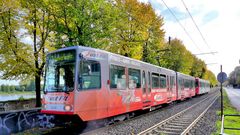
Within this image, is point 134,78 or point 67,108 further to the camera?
point 134,78

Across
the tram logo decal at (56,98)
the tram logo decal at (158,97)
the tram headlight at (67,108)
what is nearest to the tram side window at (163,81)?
the tram logo decal at (158,97)

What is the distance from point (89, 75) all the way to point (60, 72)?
1.15 metres

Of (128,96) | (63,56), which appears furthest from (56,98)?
(128,96)

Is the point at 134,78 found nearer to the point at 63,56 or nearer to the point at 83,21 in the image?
the point at 63,56

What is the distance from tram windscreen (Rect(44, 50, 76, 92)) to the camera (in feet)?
32.0

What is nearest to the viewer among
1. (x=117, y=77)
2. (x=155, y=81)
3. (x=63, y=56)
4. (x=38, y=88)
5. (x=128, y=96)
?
(x=63, y=56)

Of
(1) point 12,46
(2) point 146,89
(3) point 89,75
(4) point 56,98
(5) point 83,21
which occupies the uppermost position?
(5) point 83,21

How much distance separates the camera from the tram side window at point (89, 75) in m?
9.68

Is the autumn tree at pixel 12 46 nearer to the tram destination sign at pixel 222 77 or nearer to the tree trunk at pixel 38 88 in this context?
the tree trunk at pixel 38 88

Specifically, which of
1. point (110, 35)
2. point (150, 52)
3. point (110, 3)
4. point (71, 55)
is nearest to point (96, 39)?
point (110, 35)

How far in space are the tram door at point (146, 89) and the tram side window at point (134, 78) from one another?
2.56 ft

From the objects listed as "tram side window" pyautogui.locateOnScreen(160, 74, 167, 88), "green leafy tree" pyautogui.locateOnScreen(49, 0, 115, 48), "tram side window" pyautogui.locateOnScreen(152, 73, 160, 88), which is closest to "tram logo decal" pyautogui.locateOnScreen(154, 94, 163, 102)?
"tram side window" pyautogui.locateOnScreen(152, 73, 160, 88)

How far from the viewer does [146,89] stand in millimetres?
15484

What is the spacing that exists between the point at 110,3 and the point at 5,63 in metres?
8.66
